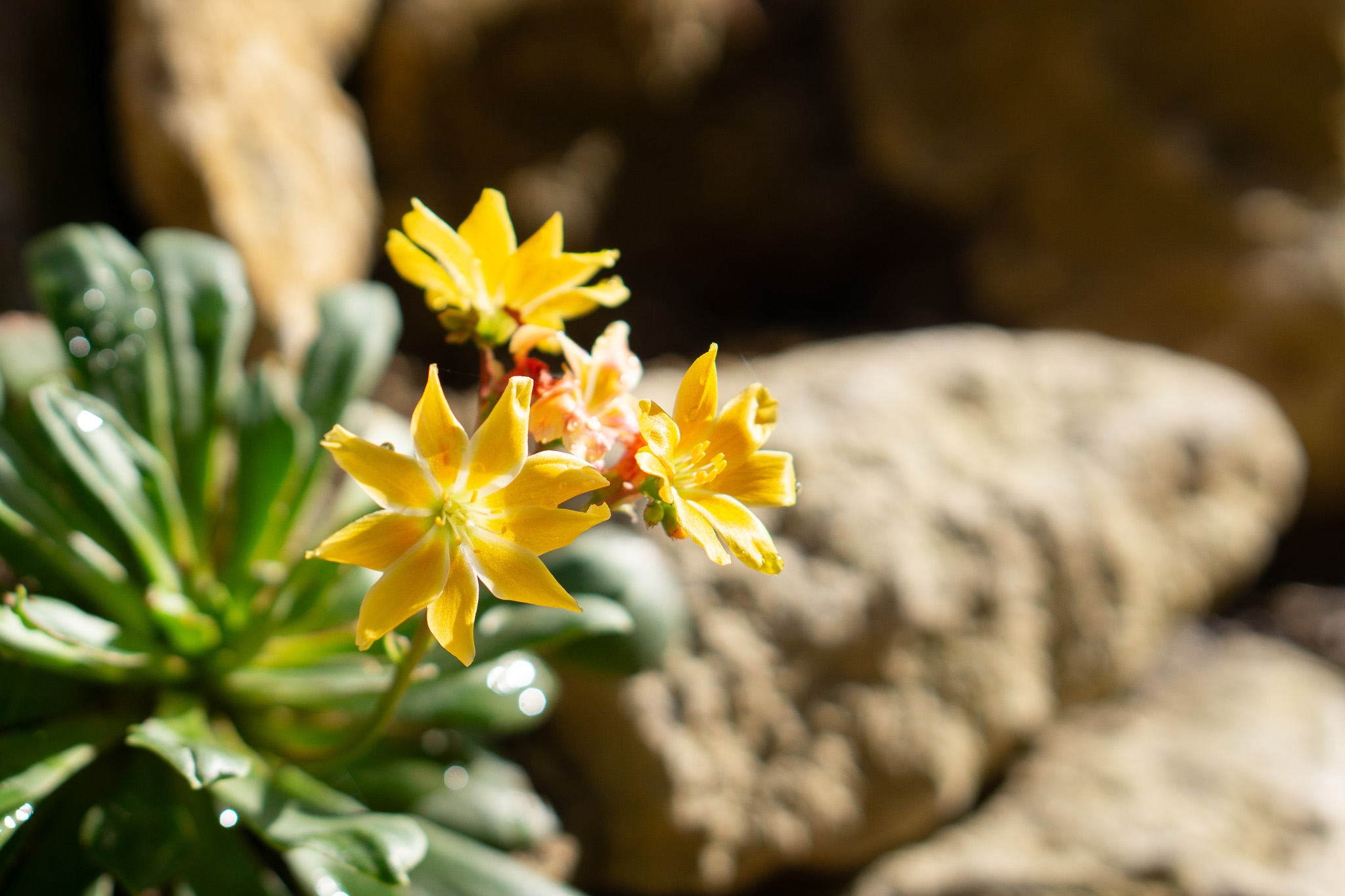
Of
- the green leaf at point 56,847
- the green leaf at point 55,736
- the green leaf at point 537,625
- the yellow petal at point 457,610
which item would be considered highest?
the yellow petal at point 457,610

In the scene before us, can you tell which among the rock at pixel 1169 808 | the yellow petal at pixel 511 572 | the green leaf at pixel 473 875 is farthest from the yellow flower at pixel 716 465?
the rock at pixel 1169 808

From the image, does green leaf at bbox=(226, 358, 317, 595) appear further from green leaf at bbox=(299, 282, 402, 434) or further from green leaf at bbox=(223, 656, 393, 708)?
green leaf at bbox=(223, 656, 393, 708)

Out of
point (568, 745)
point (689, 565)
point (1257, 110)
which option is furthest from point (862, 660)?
point (1257, 110)

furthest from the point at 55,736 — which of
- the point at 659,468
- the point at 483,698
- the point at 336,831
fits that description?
the point at 659,468

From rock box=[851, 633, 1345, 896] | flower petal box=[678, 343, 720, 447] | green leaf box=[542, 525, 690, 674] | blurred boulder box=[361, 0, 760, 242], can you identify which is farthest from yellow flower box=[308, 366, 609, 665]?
blurred boulder box=[361, 0, 760, 242]

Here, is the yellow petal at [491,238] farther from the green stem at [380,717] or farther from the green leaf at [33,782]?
the green leaf at [33,782]

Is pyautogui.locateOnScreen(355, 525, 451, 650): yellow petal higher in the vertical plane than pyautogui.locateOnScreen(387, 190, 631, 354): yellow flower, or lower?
lower

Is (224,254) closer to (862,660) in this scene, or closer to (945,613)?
(862,660)
